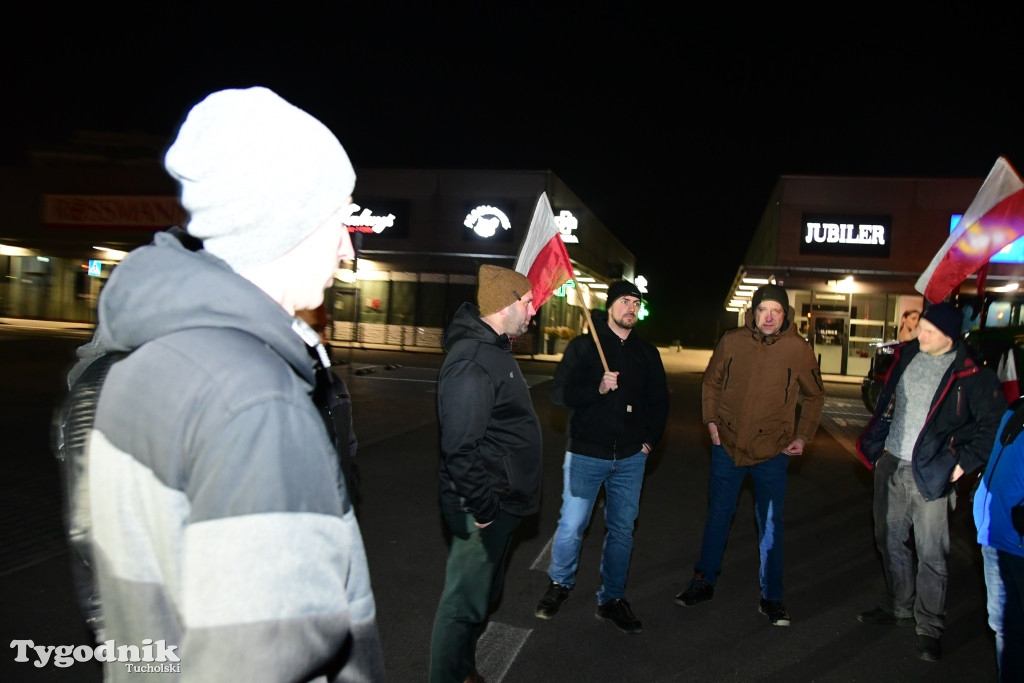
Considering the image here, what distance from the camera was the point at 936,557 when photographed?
14.0 ft

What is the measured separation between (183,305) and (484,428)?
2160 mm

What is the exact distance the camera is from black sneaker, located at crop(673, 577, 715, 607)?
478 centimetres

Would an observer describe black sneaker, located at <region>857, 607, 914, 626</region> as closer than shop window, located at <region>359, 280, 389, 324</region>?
Yes

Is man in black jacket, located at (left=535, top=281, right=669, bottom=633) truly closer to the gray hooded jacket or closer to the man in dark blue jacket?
the man in dark blue jacket

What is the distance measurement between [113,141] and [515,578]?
38.2 meters

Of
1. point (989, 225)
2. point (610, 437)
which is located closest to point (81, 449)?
point (610, 437)

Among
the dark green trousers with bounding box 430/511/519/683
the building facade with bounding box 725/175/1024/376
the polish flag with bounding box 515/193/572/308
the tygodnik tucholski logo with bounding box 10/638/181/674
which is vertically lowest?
the dark green trousers with bounding box 430/511/519/683

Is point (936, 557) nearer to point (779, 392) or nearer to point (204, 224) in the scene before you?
point (779, 392)

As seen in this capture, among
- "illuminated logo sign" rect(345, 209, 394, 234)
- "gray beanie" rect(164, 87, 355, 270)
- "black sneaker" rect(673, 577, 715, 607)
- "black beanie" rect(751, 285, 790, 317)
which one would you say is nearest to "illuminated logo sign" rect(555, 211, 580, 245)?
"illuminated logo sign" rect(345, 209, 394, 234)

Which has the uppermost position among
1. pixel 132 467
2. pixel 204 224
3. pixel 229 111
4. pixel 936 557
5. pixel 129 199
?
pixel 129 199

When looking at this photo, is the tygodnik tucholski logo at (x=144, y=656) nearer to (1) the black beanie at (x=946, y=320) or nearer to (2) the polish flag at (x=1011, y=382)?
(1) the black beanie at (x=946, y=320)

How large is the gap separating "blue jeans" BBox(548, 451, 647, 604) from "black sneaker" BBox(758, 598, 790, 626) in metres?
0.98

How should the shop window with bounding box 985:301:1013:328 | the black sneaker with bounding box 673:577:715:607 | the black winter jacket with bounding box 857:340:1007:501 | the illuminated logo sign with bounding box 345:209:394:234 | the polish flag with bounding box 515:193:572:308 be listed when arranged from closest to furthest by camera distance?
the black winter jacket with bounding box 857:340:1007:501
the black sneaker with bounding box 673:577:715:607
the polish flag with bounding box 515:193:572:308
the shop window with bounding box 985:301:1013:328
the illuminated logo sign with bounding box 345:209:394:234

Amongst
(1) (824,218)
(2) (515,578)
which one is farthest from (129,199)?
(2) (515,578)
